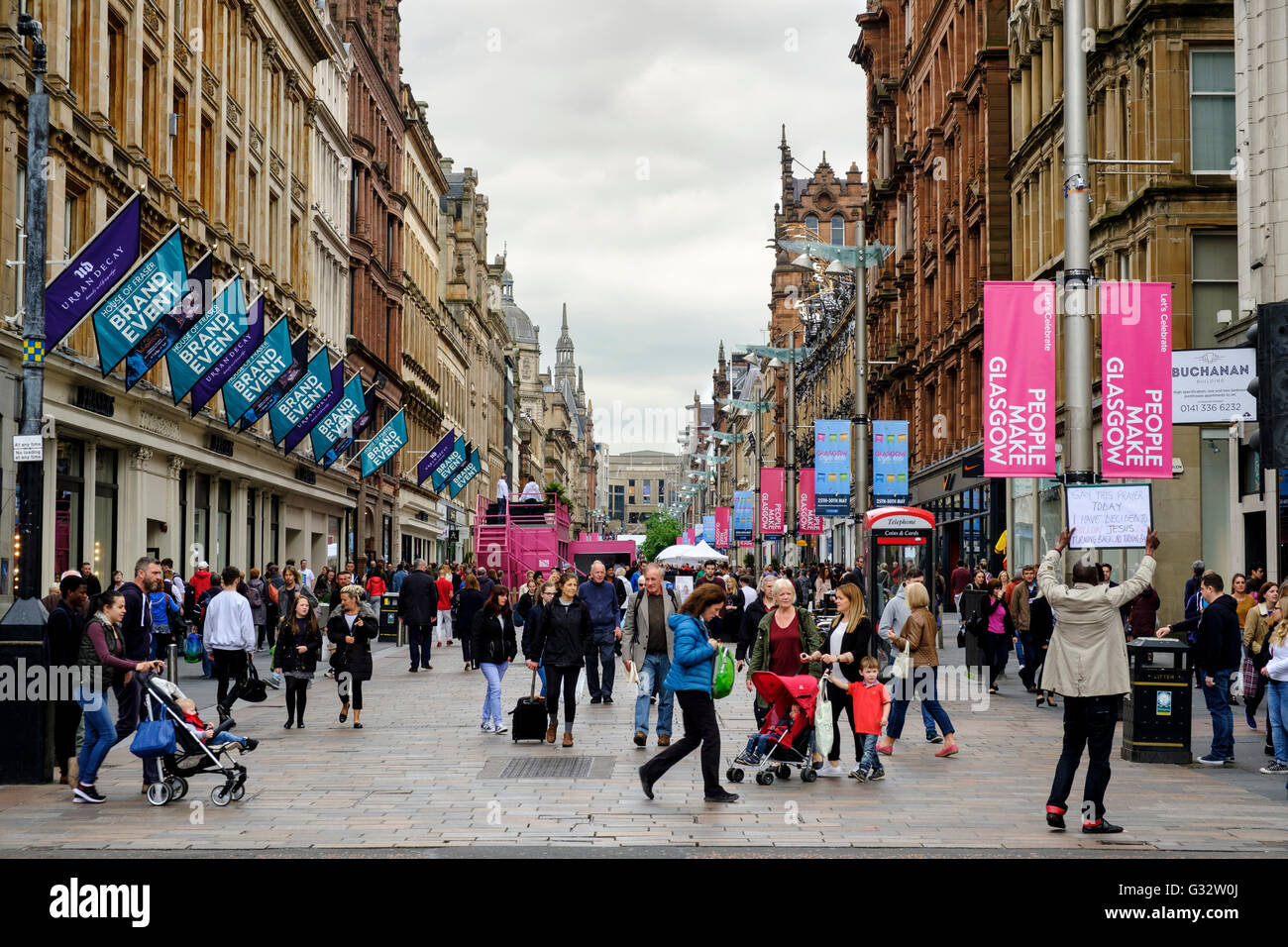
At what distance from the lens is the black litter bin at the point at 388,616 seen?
35.9m

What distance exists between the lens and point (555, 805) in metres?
11.7

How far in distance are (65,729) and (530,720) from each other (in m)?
4.72

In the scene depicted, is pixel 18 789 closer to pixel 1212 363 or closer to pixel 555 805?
pixel 555 805

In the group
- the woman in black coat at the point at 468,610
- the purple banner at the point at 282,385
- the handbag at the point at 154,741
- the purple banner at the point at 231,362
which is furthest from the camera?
the purple banner at the point at 282,385

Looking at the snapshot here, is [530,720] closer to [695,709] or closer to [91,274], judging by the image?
[695,709]

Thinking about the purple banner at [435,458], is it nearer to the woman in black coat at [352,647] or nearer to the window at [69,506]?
the window at [69,506]

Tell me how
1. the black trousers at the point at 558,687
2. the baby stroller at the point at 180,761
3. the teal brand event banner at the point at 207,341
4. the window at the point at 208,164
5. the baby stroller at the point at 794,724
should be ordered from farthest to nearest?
the window at the point at 208,164
the teal brand event banner at the point at 207,341
the black trousers at the point at 558,687
the baby stroller at the point at 794,724
the baby stroller at the point at 180,761

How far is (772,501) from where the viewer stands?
170ft

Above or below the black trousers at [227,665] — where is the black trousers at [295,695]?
below

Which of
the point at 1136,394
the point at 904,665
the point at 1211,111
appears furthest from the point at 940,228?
the point at 904,665

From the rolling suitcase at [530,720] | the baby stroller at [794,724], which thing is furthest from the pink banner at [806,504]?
the baby stroller at [794,724]

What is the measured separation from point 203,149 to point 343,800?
26007 mm

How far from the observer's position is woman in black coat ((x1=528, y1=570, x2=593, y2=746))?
15.9 m

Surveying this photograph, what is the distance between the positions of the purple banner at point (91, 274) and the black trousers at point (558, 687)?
8.44 meters
